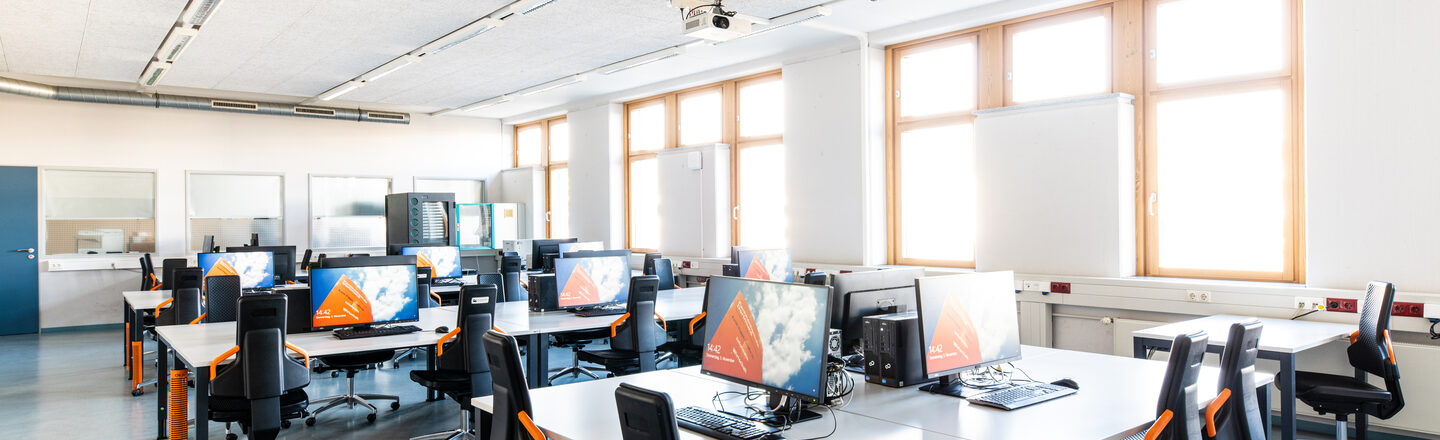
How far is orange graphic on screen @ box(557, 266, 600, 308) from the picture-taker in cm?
548

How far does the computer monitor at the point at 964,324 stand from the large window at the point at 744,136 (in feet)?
16.4

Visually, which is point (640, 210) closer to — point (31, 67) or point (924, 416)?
point (31, 67)

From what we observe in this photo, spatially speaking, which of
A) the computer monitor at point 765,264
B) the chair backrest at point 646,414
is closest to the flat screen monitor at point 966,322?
the chair backrest at point 646,414

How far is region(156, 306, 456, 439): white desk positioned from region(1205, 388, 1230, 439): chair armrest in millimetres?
3648

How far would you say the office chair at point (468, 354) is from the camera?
14.3 feet

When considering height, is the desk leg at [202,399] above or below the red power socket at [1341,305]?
below

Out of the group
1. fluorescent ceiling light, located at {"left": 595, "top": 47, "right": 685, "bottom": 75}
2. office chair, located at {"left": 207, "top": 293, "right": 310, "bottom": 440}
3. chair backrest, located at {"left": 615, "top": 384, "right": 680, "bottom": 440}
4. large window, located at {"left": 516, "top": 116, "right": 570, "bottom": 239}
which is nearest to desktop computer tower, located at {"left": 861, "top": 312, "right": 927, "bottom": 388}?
chair backrest, located at {"left": 615, "top": 384, "right": 680, "bottom": 440}

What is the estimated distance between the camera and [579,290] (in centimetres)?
555

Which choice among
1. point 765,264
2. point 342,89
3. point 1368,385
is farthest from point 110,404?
point 1368,385

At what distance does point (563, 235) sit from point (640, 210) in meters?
2.02

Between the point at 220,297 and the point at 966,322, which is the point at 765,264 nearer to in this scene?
the point at 966,322

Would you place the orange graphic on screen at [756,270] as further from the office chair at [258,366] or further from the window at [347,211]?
the window at [347,211]

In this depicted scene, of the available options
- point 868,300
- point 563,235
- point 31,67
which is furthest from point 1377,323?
point 31,67

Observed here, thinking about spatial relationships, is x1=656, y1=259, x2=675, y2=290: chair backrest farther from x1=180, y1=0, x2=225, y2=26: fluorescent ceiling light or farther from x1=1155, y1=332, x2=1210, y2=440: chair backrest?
x1=1155, y1=332, x2=1210, y2=440: chair backrest
